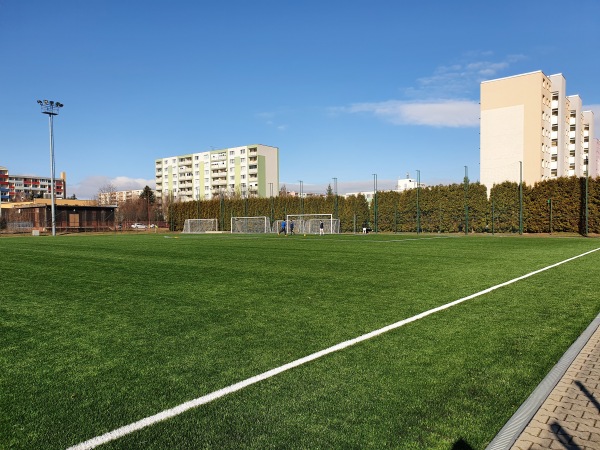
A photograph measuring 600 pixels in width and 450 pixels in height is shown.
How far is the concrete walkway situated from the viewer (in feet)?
8.43

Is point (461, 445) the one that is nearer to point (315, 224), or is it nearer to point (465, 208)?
point (465, 208)

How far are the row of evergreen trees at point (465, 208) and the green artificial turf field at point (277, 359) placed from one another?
29.2 metres

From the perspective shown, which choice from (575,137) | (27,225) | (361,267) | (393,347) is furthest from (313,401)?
(575,137)

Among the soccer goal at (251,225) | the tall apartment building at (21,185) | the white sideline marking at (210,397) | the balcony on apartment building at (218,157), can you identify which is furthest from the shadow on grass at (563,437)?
the tall apartment building at (21,185)

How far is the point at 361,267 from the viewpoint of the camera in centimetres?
1153

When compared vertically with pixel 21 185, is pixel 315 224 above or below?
below

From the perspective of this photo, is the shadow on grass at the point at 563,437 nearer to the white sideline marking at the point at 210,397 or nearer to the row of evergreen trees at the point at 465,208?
the white sideline marking at the point at 210,397

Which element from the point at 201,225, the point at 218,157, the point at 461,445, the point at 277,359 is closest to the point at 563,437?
the point at 461,445

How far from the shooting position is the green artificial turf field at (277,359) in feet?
8.89

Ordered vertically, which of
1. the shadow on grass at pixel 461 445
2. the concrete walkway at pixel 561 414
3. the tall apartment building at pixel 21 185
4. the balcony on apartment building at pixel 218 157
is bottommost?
Answer: the shadow on grass at pixel 461 445

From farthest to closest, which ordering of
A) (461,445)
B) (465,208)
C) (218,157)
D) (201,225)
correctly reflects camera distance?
(218,157), (201,225), (465,208), (461,445)

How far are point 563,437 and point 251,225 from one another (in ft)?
157

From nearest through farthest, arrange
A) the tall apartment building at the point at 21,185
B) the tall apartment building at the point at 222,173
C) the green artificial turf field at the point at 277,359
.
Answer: the green artificial turf field at the point at 277,359
the tall apartment building at the point at 222,173
the tall apartment building at the point at 21,185

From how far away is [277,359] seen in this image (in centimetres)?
401
